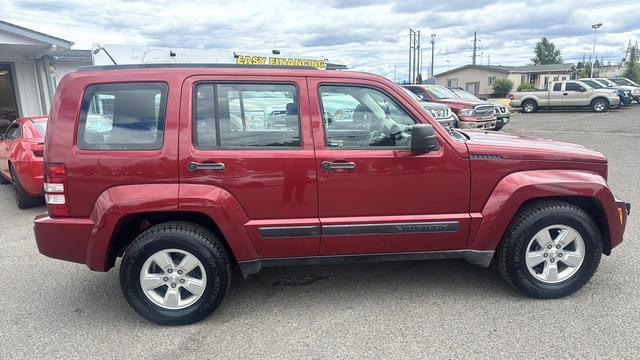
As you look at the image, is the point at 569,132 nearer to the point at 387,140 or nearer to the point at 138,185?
the point at 387,140

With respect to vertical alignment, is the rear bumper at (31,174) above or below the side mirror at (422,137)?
below

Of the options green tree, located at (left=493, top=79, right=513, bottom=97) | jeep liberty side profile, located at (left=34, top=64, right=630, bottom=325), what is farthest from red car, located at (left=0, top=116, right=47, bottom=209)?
green tree, located at (left=493, top=79, right=513, bottom=97)

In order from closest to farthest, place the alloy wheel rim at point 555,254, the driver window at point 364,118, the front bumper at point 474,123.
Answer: the driver window at point 364,118 < the alloy wheel rim at point 555,254 < the front bumper at point 474,123

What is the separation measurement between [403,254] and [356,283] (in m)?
0.64

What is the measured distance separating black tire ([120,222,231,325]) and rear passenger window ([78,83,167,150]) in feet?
2.10

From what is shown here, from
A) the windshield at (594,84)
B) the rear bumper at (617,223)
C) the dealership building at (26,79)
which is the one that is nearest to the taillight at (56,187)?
the rear bumper at (617,223)

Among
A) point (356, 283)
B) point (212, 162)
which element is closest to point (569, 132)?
point (356, 283)

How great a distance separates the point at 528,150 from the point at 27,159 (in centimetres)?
639

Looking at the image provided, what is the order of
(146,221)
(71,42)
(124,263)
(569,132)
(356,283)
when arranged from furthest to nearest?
1. (569,132)
2. (71,42)
3. (356,283)
4. (146,221)
5. (124,263)

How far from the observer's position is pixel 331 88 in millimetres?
3445

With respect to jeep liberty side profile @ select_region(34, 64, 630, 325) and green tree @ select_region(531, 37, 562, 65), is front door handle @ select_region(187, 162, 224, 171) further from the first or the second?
green tree @ select_region(531, 37, 562, 65)

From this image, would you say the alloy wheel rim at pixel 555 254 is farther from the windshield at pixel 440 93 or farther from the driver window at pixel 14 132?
the windshield at pixel 440 93

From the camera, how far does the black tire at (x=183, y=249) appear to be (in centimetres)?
328

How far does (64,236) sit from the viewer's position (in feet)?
10.8
